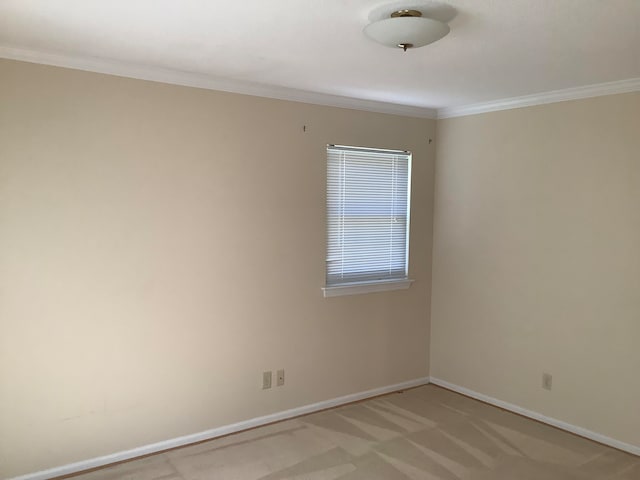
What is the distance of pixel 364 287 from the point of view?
4219 mm

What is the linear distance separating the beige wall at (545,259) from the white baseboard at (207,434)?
2.29 feet

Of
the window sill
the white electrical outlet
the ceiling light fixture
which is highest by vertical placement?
the ceiling light fixture

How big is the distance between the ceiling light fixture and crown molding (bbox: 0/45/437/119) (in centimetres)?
141

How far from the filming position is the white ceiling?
2.13m

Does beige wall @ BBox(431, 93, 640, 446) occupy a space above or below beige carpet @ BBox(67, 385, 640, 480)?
above

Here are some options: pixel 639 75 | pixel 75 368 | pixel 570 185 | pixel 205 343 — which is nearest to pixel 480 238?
pixel 570 185

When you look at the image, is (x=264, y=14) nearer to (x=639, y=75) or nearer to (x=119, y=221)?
(x=119, y=221)

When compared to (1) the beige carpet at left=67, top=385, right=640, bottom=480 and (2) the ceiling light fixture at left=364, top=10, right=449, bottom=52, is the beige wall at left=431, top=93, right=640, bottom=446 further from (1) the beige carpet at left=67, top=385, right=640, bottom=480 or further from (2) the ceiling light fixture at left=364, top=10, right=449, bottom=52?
(2) the ceiling light fixture at left=364, top=10, right=449, bottom=52

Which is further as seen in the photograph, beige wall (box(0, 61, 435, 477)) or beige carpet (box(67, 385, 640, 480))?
beige carpet (box(67, 385, 640, 480))

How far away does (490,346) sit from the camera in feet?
13.9

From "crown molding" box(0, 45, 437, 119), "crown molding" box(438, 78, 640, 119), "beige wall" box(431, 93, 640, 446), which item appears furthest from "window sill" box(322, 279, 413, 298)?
"crown molding" box(438, 78, 640, 119)

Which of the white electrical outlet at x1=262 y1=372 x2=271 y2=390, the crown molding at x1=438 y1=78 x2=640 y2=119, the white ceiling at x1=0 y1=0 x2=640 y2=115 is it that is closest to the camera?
the white ceiling at x1=0 y1=0 x2=640 y2=115

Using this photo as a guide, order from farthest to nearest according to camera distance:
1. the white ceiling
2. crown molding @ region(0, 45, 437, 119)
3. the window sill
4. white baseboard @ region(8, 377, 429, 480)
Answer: the window sill, white baseboard @ region(8, 377, 429, 480), crown molding @ region(0, 45, 437, 119), the white ceiling

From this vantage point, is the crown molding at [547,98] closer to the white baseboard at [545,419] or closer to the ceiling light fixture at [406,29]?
the ceiling light fixture at [406,29]
